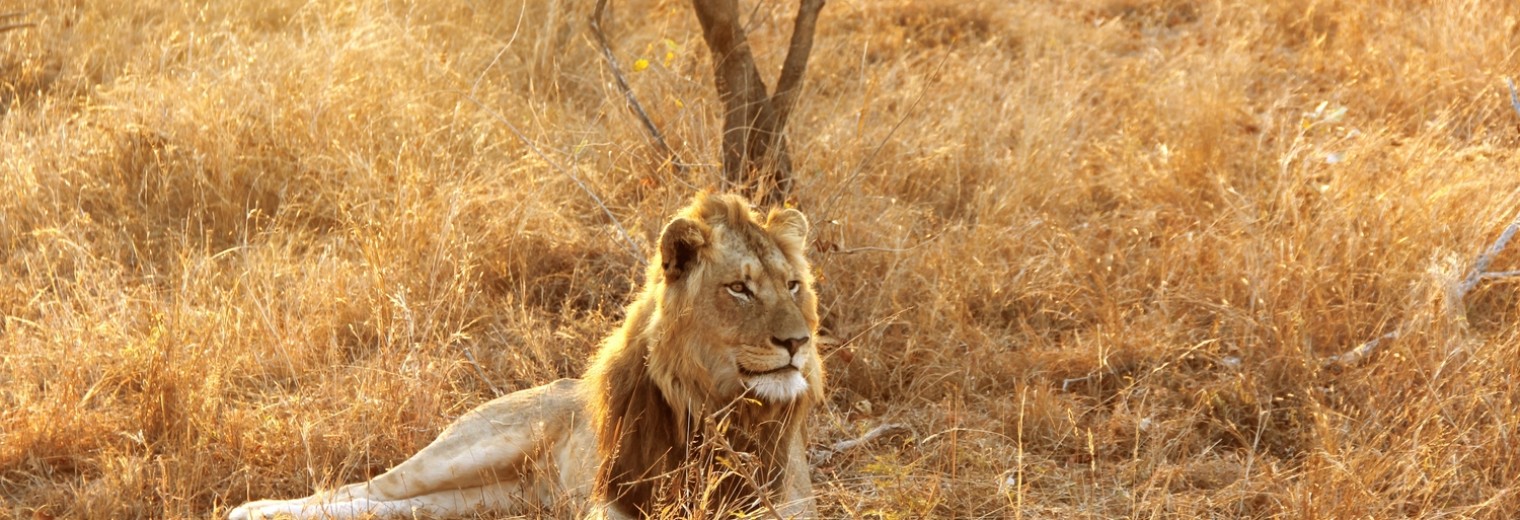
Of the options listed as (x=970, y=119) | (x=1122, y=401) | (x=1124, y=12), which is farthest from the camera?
(x=1124, y=12)

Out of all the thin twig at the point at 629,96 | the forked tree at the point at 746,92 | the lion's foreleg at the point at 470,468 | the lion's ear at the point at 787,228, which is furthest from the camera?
the forked tree at the point at 746,92

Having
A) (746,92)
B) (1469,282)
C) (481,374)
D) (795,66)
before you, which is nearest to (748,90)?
(746,92)

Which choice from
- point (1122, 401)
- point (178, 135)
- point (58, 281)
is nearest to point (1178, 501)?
point (1122, 401)

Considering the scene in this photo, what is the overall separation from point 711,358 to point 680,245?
0.28 metres

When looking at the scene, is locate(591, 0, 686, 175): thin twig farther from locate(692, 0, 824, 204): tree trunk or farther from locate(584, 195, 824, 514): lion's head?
locate(584, 195, 824, 514): lion's head

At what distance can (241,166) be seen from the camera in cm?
651

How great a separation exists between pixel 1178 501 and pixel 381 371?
2.50 metres

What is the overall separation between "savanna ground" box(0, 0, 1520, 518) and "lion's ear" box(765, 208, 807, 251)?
0.80 m

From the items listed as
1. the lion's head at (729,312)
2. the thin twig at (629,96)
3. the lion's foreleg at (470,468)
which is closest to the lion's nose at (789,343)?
the lion's head at (729,312)

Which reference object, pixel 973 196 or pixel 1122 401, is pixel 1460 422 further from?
pixel 973 196

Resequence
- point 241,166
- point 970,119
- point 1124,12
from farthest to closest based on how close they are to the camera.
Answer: point 1124,12
point 970,119
point 241,166

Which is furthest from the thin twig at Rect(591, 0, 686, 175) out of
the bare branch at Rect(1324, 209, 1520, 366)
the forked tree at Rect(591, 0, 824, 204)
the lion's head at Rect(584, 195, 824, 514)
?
the bare branch at Rect(1324, 209, 1520, 366)

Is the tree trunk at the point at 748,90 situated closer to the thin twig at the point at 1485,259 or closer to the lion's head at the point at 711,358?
the lion's head at the point at 711,358

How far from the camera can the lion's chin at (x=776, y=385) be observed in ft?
11.5
